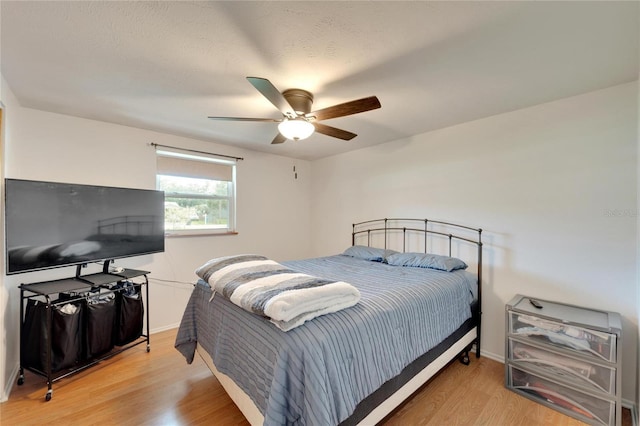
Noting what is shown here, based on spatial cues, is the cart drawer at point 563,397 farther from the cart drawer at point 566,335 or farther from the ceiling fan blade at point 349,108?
the ceiling fan blade at point 349,108

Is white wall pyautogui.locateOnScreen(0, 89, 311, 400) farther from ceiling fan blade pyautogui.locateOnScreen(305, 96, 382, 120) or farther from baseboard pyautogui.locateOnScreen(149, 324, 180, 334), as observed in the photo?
ceiling fan blade pyautogui.locateOnScreen(305, 96, 382, 120)

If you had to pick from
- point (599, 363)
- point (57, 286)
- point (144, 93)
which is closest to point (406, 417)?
point (599, 363)

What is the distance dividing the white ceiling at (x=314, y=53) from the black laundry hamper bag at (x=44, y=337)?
1.77 metres

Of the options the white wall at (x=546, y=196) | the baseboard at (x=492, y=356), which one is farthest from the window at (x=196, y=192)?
the baseboard at (x=492, y=356)

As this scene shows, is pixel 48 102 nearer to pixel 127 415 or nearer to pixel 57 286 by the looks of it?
pixel 57 286

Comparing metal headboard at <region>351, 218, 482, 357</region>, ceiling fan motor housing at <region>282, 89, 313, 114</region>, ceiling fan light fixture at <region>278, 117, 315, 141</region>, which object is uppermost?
ceiling fan motor housing at <region>282, 89, 313, 114</region>

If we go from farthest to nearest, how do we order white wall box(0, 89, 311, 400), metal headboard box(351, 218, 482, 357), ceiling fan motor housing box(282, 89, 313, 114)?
metal headboard box(351, 218, 482, 357) < white wall box(0, 89, 311, 400) < ceiling fan motor housing box(282, 89, 313, 114)

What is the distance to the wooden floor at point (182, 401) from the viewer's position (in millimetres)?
1832

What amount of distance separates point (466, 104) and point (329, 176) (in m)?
2.38


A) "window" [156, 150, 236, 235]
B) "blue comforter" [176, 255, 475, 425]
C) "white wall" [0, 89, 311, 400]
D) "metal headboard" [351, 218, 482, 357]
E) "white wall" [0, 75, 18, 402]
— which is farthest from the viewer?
"window" [156, 150, 236, 235]

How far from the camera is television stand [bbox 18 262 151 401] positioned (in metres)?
2.12

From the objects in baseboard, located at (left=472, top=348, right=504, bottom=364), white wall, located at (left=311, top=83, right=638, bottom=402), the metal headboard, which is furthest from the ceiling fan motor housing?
baseboard, located at (left=472, top=348, right=504, bottom=364)

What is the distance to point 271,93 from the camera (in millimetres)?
1679

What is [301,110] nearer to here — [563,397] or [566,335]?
[566,335]
